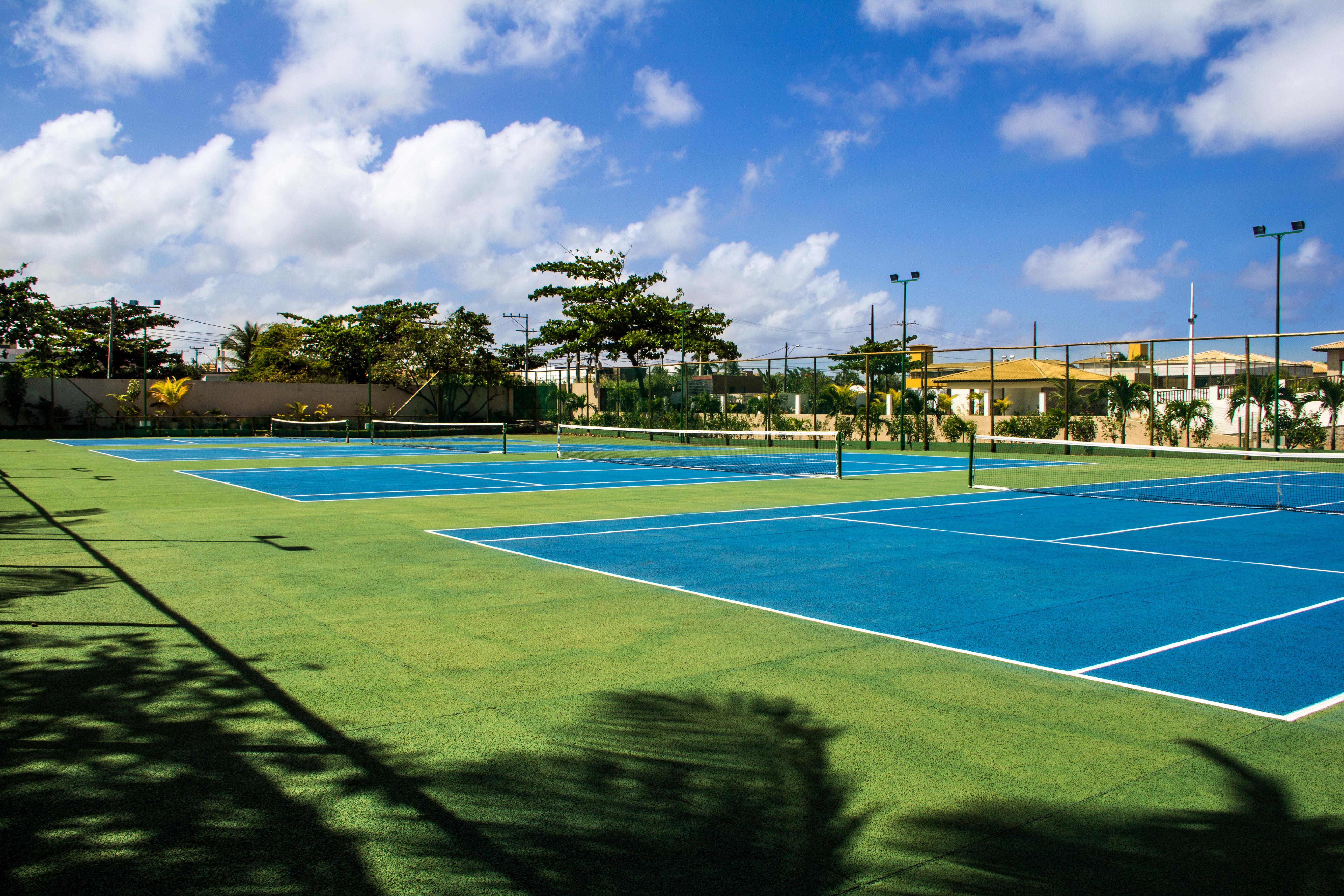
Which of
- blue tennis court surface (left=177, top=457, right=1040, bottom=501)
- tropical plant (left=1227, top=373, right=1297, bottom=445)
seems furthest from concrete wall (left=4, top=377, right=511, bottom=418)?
tropical plant (left=1227, top=373, right=1297, bottom=445)

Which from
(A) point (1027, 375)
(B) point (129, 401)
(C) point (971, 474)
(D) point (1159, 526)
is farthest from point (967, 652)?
(B) point (129, 401)

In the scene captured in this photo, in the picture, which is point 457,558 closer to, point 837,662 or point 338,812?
point 837,662

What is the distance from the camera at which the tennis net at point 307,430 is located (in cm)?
4078

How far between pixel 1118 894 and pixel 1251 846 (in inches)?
26.4

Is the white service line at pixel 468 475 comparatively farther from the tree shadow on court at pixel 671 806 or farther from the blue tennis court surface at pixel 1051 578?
the tree shadow on court at pixel 671 806

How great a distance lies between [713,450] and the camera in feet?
105

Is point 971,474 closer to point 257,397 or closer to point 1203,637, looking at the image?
point 1203,637

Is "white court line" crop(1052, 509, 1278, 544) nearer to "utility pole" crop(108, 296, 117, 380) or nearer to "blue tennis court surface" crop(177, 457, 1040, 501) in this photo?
"blue tennis court surface" crop(177, 457, 1040, 501)

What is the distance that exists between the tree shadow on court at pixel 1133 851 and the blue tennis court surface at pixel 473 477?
12.5m

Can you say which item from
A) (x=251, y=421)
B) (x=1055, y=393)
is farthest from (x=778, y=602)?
(x=251, y=421)

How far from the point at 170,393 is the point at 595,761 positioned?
45.5 meters

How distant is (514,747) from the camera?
13.3 ft

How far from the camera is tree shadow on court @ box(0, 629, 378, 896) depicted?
2.94m

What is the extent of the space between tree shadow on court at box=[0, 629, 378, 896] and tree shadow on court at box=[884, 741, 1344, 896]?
1.93 meters
